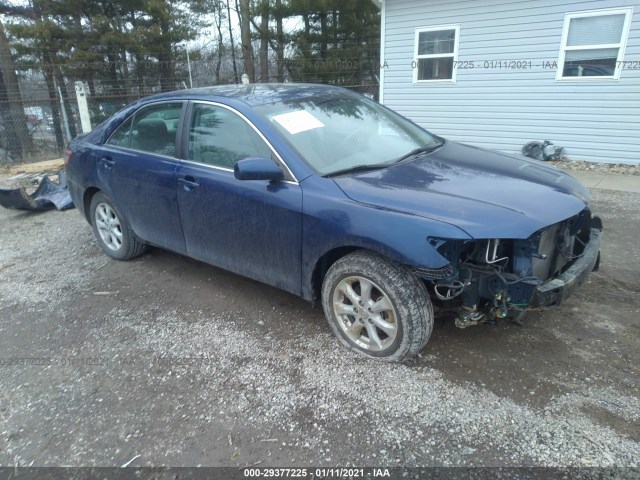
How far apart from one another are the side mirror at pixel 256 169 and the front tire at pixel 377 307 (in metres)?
0.71

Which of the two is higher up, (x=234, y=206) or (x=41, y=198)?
(x=234, y=206)

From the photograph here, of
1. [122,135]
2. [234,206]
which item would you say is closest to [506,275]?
[234,206]

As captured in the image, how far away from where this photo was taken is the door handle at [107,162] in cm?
418

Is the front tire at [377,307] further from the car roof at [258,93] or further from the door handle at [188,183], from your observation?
the car roof at [258,93]

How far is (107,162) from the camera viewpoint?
4.23 m

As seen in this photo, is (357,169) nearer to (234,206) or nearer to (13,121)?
(234,206)

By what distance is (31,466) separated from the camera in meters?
2.25

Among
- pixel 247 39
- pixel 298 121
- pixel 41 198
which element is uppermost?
pixel 247 39

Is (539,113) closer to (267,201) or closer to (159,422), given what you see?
(267,201)

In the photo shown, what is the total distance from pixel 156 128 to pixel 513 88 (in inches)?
302

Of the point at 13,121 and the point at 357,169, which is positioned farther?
the point at 13,121

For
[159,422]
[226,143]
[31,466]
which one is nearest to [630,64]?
[226,143]

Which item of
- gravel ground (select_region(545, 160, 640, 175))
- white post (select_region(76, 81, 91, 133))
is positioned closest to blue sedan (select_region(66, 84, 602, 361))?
A: gravel ground (select_region(545, 160, 640, 175))

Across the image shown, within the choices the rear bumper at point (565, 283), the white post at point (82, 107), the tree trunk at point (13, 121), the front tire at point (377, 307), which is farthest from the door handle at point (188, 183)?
the tree trunk at point (13, 121)
